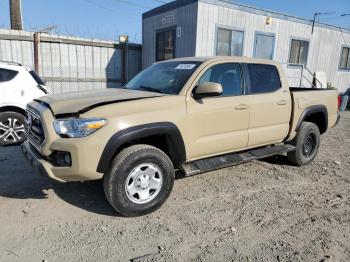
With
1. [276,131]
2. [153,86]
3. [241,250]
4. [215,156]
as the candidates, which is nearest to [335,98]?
[276,131]

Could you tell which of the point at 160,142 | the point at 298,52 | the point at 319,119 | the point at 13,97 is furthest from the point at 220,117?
the point at 298,52

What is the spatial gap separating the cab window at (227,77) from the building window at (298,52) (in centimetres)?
1075

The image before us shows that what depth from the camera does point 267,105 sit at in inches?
184

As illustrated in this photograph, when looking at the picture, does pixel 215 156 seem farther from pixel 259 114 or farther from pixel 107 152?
pixel 107 152

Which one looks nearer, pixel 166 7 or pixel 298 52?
pixel 166 7

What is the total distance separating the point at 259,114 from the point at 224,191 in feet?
4.09

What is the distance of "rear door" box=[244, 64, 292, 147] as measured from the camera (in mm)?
4559

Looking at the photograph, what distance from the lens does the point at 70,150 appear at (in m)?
3.10

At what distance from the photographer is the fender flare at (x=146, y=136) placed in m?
3.23

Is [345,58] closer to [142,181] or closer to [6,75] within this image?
[6,75]

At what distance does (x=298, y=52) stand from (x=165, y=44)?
6.35m

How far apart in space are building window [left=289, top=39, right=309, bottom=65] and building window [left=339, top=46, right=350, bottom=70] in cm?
353

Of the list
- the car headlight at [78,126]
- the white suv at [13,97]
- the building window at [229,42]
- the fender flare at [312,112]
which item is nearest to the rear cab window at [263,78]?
the fender flare at [312,112]

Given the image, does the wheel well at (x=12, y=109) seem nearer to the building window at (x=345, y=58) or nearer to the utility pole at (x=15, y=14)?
the utility pole at (x=15, y=14)
